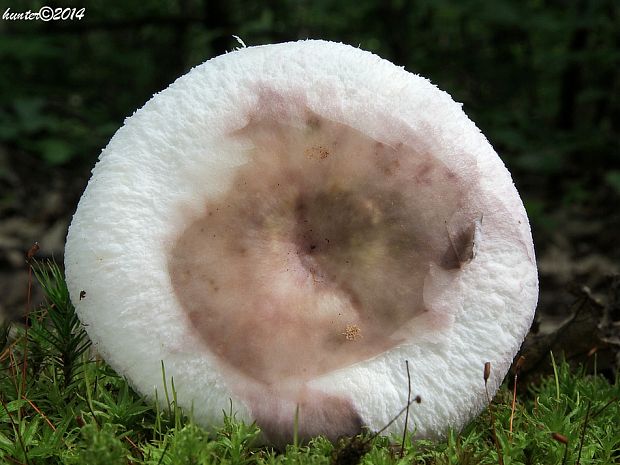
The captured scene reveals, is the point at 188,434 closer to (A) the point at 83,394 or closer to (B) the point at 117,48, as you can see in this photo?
(A) the point at 83,394

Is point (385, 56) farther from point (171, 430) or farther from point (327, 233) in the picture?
point (171, 430)

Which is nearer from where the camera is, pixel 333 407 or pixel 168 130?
pixel 333 407

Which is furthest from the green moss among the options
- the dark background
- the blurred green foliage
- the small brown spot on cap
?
the blurred green foliage

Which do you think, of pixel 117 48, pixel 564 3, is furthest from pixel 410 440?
pixel 117 48

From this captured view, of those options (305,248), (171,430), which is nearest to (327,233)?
(305,248)

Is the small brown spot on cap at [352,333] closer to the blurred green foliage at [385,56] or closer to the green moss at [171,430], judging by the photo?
the green moss at [171,430]
